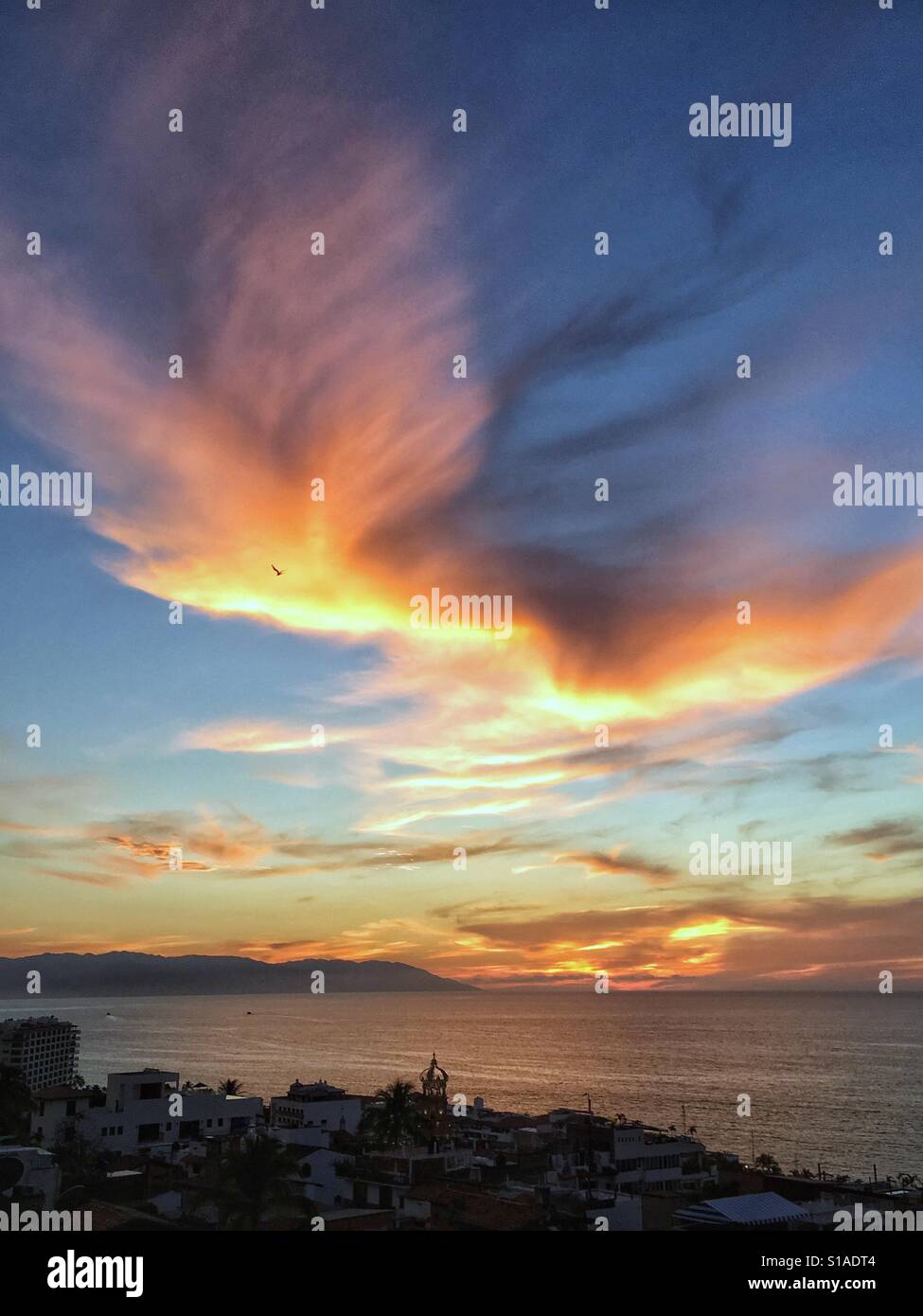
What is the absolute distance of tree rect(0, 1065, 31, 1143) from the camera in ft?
112

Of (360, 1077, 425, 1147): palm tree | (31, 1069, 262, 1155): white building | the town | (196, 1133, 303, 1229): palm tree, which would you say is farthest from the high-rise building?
(196, 1133, 303, 1229): palm tree

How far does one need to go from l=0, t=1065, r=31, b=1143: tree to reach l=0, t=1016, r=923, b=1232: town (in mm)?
71

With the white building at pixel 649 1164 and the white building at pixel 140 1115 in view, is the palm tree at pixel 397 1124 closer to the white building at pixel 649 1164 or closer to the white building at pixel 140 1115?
the white building at pixel 140 1115

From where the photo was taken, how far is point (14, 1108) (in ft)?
115

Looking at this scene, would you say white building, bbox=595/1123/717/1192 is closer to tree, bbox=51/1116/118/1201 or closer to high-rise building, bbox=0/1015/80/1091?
tree, bbox=51/1116/118/1201

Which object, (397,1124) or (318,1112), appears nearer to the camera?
(397,1124)

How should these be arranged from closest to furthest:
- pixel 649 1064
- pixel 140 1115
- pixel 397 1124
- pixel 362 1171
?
1. pixel 362 1171
2. pixel 397 1124
3. pixel 140 1115
4. pixel 649 1064

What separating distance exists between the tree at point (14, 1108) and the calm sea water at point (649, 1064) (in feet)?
123

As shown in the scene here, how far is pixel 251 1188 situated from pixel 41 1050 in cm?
5703

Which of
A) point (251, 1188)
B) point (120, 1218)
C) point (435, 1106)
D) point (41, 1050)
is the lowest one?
point (41, 1050)

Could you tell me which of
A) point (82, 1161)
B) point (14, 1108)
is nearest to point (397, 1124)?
point (82, 1161)

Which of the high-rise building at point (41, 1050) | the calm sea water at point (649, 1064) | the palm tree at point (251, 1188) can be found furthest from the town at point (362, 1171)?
the high-rise building at point (41, 1050)

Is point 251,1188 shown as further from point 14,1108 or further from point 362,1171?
point 14,1108
